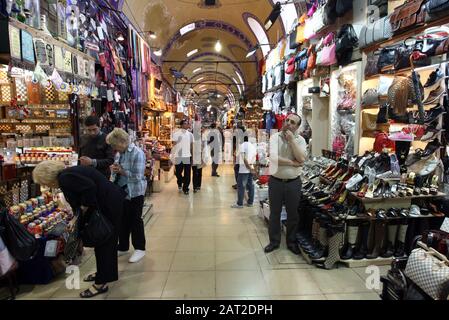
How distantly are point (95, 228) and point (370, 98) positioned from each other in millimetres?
3344

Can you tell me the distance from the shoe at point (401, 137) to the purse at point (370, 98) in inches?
20.4

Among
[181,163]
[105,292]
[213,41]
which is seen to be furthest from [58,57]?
[213,41]

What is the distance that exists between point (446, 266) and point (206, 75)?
84.3ft

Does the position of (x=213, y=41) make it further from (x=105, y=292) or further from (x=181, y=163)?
(x=105, y=292)

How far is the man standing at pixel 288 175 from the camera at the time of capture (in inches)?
142

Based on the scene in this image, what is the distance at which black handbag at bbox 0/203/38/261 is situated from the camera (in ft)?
9.11

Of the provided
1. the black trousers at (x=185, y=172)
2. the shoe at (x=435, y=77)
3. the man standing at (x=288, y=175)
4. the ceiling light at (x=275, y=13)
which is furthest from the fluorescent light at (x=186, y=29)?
the shoe at (x=435, y=77)

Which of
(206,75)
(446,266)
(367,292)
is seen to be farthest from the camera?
(206,75)

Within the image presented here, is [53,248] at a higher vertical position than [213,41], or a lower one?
lower

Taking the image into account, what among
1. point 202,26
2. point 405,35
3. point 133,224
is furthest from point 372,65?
point 202,26

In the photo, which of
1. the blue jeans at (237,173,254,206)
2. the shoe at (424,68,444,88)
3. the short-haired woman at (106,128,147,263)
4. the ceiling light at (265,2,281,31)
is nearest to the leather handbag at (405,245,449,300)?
the shoe at (424,68,444,88)

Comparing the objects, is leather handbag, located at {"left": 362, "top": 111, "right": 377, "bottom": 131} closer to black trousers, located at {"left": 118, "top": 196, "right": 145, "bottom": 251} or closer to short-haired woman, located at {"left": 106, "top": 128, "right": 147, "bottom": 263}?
short-haired woman, located at {"left": 106, "top": 128, "right": 147, "bottom": 263}

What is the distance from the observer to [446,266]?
198 cm

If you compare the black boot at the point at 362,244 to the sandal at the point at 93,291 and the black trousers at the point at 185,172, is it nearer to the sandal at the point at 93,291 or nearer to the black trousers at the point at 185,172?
the sandal at the point at 93,291
